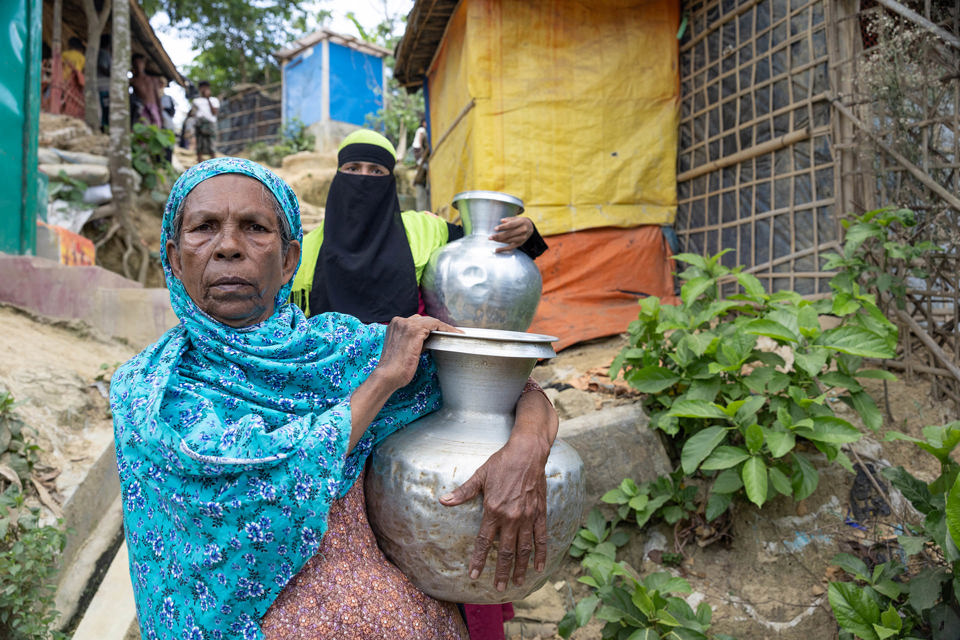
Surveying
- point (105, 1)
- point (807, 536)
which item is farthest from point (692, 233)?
point (105, 1)

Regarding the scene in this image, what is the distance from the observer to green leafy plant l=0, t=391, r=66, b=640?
2109 mm

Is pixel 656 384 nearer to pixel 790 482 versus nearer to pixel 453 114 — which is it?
pixel 790 482

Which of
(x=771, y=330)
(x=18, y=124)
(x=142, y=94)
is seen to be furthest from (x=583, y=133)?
(x=142, y=94)

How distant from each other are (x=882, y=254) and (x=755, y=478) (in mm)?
1499

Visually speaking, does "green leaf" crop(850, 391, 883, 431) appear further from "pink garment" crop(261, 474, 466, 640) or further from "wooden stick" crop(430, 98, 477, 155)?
"wooden stick" crop(430, 98, 477, 155)

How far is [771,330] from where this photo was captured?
2666mm

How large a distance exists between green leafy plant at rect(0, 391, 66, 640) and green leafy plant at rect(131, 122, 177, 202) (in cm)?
744

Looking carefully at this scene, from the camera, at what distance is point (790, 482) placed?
2.65 meters

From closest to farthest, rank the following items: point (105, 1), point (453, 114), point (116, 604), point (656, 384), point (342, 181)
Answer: point (116, 604)
point (342, 181)
point (656, 384)
point (453, 114)
point (105, 1)

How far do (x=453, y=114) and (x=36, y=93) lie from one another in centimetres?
344

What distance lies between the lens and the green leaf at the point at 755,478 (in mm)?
2439

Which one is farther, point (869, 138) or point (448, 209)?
point (448, 209)

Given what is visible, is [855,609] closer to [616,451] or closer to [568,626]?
[568,626]

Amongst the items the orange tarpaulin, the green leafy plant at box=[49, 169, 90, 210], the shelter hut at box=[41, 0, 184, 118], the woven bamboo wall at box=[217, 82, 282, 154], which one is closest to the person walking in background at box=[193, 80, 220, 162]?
the shelter hut at box=[41, 0, 184, 118]
